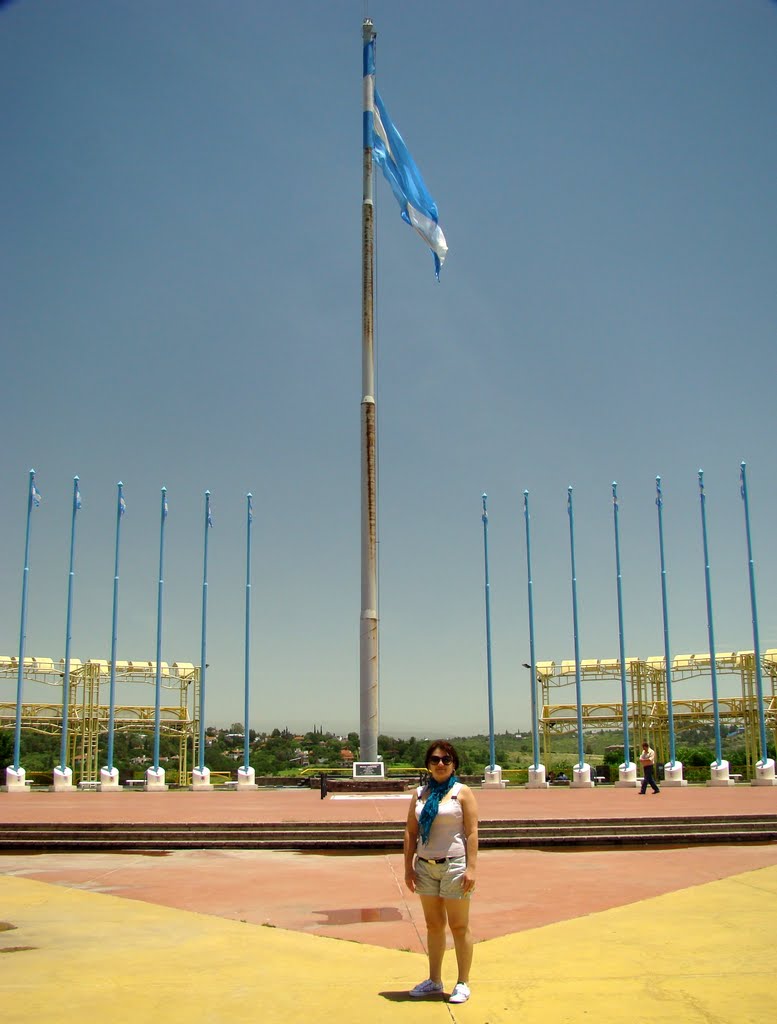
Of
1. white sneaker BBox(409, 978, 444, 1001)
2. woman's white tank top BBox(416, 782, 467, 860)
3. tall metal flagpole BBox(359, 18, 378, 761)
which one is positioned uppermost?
tall metal flagpole BBox(359, 18, 378, 761)

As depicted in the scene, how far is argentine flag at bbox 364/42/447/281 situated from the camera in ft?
103

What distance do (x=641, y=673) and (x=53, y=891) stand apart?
107 feet

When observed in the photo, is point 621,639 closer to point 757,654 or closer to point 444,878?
point 757,654

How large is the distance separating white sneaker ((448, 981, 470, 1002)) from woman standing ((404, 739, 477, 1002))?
0.20ft

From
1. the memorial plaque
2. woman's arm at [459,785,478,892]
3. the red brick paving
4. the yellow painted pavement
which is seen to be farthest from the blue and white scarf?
the memorial plaque

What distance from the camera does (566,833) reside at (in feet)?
42.5

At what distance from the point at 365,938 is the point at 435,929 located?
5.89 ft

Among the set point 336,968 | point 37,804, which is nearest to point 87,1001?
point 336,968

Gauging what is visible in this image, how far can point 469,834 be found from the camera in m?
5.49

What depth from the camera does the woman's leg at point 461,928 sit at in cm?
A: 538

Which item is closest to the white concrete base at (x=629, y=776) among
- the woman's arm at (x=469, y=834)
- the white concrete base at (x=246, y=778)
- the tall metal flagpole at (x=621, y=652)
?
the tall metal flagpole at (x=621, y=652)

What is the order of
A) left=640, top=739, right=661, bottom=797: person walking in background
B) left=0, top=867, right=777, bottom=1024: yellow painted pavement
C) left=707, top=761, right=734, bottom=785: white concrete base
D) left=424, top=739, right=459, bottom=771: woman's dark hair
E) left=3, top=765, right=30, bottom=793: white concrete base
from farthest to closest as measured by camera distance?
left=707, top=761, right=734, bottom=785: white concrete base < left=3, top=765, right=30, bottom=793: white concrete base < left=640, top=739, right=661, bottom=797: person walking in background < left=424, top=739, right=459, bottom=771: woman's dark hair < left=0, top=867, right=777, bottom=1024: yellow painted pavement

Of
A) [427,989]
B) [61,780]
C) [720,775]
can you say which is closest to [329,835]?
[427,989]

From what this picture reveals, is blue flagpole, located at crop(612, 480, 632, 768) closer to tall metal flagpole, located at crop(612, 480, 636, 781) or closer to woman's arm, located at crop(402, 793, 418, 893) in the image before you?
tall metal flagpole, located at crop(612, 480, 636, 781)
